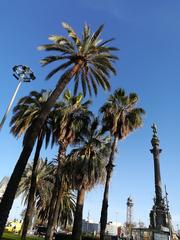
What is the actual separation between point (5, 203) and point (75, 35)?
14781 millimetres

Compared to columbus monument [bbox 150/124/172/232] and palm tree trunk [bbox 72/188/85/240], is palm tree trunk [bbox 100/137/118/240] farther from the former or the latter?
columbus monument [bbox 150/124/172/232]

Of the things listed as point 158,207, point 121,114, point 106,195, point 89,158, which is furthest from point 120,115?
point 158,207

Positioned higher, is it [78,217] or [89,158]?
[89,158]

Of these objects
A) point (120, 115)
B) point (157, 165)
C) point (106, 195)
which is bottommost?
point (106, 195)

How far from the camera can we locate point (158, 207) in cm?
4603

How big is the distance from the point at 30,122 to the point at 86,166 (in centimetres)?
781

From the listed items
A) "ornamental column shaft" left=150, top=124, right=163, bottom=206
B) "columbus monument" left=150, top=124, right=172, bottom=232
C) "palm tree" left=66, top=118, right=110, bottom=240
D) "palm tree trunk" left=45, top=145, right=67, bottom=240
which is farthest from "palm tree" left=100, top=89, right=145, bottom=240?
"ornamental column shaft" left=150, top=124, right=163, bottom=206

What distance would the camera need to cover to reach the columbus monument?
142 feet

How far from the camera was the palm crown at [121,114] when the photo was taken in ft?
107

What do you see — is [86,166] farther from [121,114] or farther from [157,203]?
[157,203]

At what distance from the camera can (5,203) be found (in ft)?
51.0

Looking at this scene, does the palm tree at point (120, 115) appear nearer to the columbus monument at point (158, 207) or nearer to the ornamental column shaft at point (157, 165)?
Answer: the columbus monument at point (158, 207)

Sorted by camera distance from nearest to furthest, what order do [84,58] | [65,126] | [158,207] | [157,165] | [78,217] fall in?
[84,58]
[78,217]
[65,126]
[158,207]
[157,165]

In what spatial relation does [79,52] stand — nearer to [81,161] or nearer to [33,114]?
[33,114]
